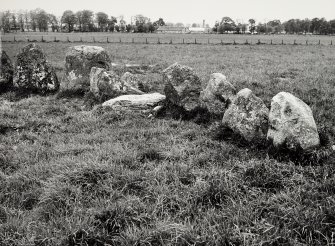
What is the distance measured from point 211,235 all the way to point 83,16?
149484mm

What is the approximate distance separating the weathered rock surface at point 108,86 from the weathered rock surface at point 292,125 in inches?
233

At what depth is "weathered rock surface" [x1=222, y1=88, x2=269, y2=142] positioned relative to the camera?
21.8ft

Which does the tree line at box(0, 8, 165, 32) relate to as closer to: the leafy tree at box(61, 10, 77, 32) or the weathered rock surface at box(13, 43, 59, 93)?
the leafy tree at box(61, 10, 77, 32)

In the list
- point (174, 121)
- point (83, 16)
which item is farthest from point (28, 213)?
point (83, 16)

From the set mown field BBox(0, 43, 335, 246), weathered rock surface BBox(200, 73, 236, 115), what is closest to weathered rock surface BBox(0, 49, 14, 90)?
mown field BBox(0, 43, 335, 246)

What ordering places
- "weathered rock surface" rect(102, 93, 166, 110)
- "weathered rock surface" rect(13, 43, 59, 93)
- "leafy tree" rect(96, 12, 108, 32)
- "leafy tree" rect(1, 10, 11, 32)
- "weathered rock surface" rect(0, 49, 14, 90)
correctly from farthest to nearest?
1. "leafy tree" rect(96, 12, 108, 32)
2. "leafy tree" rect(1, 10, 11, 32)
3. "weathered rock surface" rect(0, 49, 14, 90)
4. "weathered rock surface" rect(13, 43, 59, 93)
5. "weathered rock surface" rect(102, 93, 166, 110)

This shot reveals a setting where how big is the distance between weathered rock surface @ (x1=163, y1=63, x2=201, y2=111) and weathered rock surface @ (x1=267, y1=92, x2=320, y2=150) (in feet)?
10.6

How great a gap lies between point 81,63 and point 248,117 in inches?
345

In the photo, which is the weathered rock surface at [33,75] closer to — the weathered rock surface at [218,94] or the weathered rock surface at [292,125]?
the weathered rock surface at [218,94]

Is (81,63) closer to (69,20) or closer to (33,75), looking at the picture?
(33,75)

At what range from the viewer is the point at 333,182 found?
4.80 metres

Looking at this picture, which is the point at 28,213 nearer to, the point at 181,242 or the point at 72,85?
the point at 181,242

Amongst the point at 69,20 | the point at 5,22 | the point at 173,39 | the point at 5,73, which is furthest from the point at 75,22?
the point at 5,73

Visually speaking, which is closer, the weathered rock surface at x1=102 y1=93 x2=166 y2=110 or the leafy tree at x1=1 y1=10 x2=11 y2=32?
the weathered rock surface at x1=102 y1=93 x2=166 y2=110
